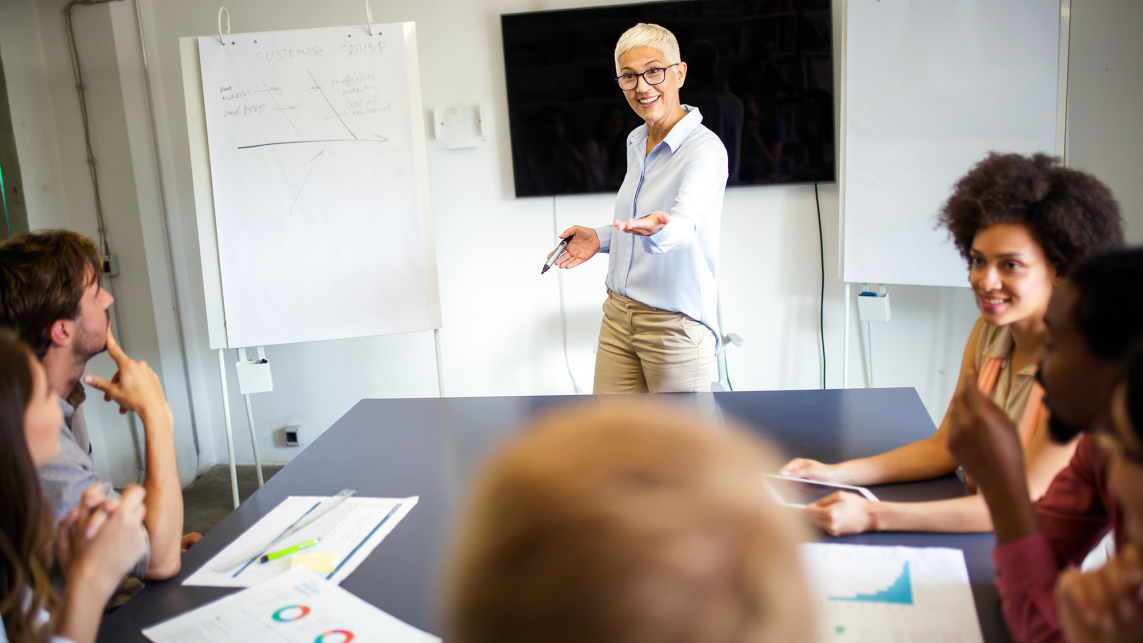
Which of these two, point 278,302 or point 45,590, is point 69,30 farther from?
point 45,590

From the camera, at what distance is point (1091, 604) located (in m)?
0.63

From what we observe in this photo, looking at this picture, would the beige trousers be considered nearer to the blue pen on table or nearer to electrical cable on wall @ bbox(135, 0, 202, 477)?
the blue pen on table

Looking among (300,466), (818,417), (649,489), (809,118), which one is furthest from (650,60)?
(649,489)

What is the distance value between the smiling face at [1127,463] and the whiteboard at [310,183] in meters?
2.38

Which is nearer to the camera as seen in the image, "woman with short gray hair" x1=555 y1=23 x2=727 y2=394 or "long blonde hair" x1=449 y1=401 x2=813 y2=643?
"long blonde hair" x1=449 y1=401 x2=813 y2=643

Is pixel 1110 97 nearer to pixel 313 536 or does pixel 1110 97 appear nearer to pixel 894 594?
pixel 894 594

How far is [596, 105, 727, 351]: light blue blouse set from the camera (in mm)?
2059

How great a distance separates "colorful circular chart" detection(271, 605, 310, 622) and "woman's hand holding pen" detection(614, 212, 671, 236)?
1114 millimetres

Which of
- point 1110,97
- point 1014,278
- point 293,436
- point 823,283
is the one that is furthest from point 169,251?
point 1110,97

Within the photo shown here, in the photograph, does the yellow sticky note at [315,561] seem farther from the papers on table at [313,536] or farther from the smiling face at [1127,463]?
the smiling face at [1127,463]

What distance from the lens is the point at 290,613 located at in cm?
101

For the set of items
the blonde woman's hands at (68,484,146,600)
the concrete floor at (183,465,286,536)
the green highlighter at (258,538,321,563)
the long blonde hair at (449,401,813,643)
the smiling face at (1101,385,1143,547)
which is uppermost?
the long blonde hair at (449,401,813,643)

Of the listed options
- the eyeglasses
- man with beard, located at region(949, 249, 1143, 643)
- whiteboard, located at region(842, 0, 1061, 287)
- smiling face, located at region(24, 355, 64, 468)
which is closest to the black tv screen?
whiteboard, located at region(842, 0, 1061, 287)

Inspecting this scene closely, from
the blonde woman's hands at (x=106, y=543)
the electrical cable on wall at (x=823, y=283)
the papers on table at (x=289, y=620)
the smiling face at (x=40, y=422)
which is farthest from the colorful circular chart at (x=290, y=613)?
the electrical cable on wall at (x=823, y=283)
